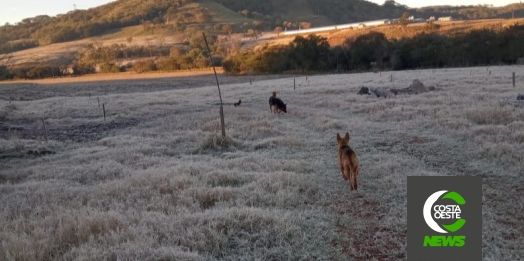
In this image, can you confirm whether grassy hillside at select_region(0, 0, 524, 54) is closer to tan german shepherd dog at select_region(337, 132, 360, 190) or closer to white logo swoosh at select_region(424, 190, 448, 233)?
tan german shepherd dog at select_region(337, 132, 360, 190)

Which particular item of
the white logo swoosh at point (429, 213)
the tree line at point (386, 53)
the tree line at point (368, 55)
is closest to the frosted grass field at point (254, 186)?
the white logo swoosh at point (429, 213)

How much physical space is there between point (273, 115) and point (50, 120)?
12.0 meters

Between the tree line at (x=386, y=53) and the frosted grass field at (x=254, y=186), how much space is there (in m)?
33.4

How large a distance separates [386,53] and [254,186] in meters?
47.6

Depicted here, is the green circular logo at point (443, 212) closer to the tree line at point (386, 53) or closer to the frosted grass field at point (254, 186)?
the frosted grass field at point (254, 186)

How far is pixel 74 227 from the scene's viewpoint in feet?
19.3

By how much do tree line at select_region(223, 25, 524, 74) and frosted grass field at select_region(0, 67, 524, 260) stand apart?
33356 mm

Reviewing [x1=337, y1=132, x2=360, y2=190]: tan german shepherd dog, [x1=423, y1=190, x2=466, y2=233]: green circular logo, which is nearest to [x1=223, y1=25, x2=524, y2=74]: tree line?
[x1=337, y1=132, x2=360, y2=190]: tan german shepherd dog

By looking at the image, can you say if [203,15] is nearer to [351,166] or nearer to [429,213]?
[351,166]

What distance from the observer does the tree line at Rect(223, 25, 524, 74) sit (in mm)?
47812

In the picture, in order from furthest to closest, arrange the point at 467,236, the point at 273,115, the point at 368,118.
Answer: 1. the point at 273,115
2. the point at 368,118
3. the point at 467,236

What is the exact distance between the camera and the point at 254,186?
803cm

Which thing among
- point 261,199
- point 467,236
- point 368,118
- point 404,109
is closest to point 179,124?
point 368,118

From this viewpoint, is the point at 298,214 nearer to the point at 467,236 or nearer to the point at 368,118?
the point at 467,236
